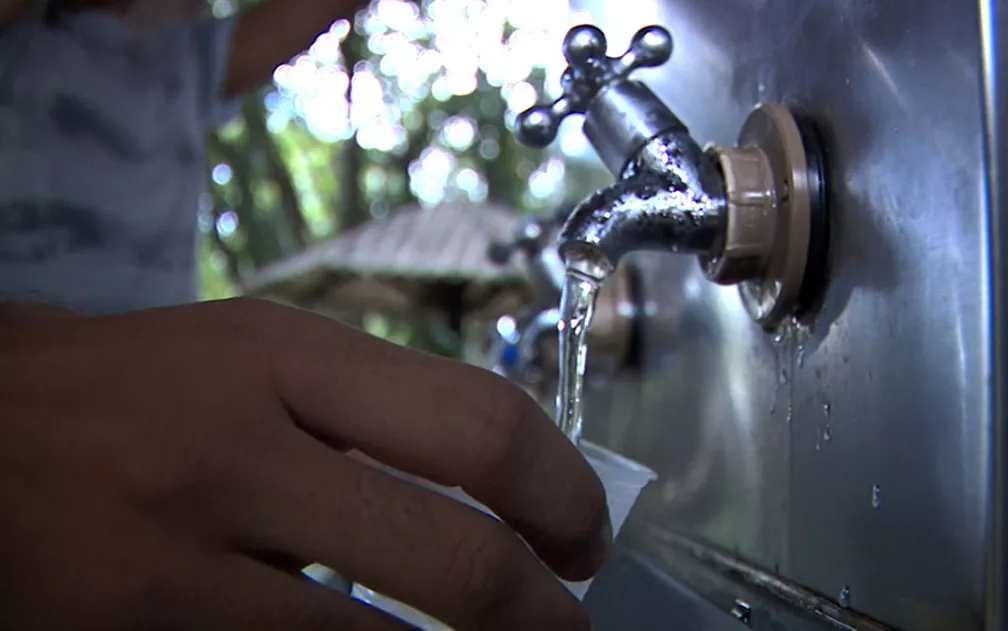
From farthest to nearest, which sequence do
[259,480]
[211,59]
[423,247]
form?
[423,247] < [211,59] < [259,480]

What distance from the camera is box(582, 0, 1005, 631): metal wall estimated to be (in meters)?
0.19

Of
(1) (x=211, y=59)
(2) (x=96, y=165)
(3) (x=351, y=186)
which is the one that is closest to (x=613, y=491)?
(2) (x=96, y=165)

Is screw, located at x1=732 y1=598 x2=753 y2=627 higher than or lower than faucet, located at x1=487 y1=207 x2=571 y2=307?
lower

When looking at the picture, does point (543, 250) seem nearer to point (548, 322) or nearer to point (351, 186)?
point (548, 322)

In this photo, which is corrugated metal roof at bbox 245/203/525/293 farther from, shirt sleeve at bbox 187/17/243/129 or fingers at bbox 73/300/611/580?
fingers at bbox 73/300/611/580

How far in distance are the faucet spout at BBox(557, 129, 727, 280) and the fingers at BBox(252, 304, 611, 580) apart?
0.11 m

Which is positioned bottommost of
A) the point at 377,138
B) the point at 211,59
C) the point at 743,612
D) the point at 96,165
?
the point at 743,612

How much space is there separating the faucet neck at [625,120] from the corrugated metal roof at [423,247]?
96 cm

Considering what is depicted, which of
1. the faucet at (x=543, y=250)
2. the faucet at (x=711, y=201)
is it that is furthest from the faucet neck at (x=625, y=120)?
the faucet at (x=543, y=250)

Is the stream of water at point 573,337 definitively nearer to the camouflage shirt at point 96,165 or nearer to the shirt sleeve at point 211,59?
the camouflage shirt at point 96,165

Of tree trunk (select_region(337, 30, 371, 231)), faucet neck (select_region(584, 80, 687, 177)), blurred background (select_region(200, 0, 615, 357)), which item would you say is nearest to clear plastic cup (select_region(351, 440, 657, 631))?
faucet neck (select_region(584, 80, 687, 177))

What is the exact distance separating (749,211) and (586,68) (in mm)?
89

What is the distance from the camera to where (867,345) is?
23cm

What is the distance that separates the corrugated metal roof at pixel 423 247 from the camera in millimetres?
1349
